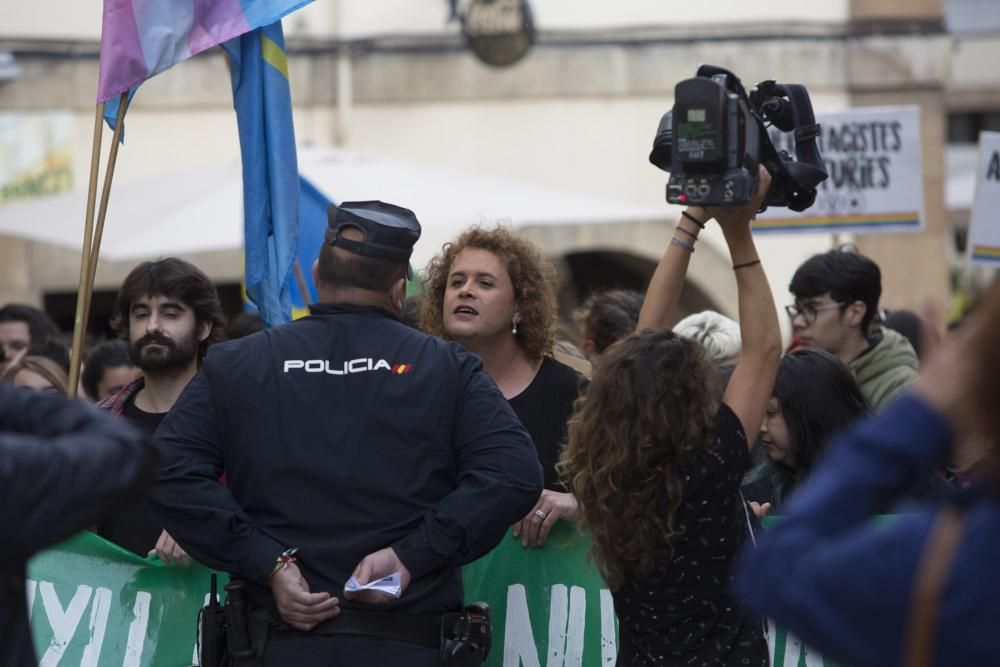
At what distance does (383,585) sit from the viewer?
3.61 metres

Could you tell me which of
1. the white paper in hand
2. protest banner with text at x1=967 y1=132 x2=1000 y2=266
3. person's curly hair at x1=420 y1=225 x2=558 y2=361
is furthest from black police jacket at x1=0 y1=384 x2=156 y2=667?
protest banner with text at x1=967 y1=132 x2=1000 y2=266

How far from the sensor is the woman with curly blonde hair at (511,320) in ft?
15.4

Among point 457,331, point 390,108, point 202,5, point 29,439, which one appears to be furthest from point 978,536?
point 390,108

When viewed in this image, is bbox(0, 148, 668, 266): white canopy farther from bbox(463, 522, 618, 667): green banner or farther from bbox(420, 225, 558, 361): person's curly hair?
bbox(463, 522, 618, 667): green banner

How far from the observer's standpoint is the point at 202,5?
517cm

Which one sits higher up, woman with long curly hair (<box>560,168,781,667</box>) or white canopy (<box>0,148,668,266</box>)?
white canopy (<box>0,148,668,266</box>)

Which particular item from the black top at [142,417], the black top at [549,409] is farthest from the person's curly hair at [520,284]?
the black top at [142,417]

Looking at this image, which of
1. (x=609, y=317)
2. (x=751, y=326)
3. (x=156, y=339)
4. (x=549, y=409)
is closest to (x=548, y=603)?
(x=549, y=409)

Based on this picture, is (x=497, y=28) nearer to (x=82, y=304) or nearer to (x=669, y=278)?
(x=82, y=304)

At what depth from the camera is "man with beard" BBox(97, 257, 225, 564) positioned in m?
4.85

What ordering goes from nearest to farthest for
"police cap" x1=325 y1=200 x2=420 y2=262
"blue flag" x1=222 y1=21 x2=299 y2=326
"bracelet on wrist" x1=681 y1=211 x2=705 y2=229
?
1. "police cap" x1=325 y1=200 x2=420 y2=262
2. "bracelet on wrist" x1=681 y1=211 x2=705 y2=229
3. "blue flag" x1=222 y1=21 x2=299 y2=326

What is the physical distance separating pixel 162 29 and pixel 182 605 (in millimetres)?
1787

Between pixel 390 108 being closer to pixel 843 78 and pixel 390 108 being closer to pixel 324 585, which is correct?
pixel 843 78

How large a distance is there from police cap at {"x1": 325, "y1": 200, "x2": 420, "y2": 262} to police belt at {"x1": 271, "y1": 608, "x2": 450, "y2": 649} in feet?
2.75
